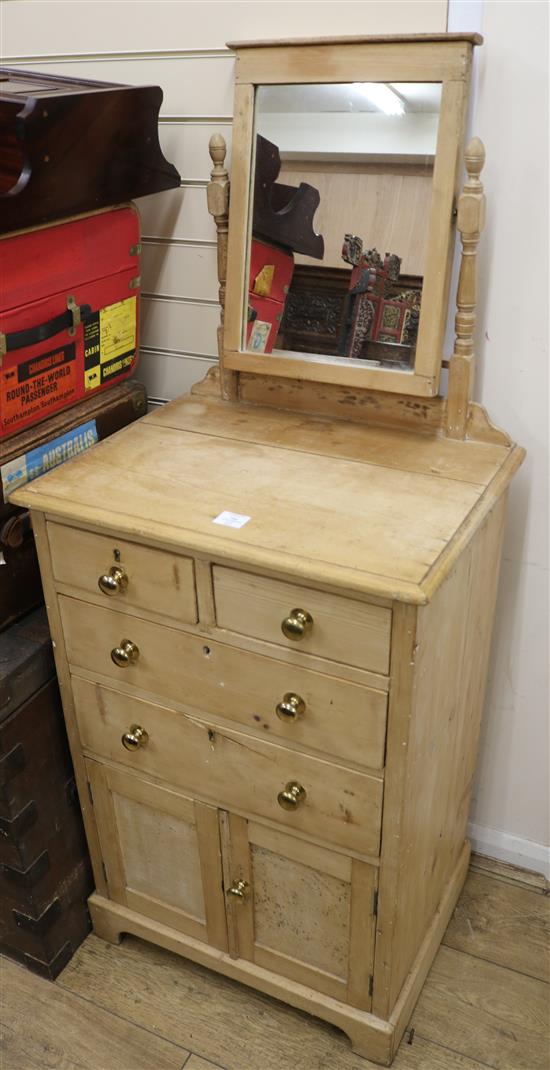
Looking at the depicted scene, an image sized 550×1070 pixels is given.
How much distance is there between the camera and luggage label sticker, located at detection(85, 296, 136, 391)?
1.63m

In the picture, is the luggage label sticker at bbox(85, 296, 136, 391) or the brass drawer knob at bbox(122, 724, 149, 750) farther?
the luggage label sticker at bbox(85, 296, 136, 391)

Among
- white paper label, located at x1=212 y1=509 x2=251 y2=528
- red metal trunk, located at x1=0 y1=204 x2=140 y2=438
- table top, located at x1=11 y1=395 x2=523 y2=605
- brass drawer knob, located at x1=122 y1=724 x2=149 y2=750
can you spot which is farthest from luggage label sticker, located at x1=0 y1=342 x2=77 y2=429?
brass drawer knob, located at x1=122 y1=724 x2=149 y2=750

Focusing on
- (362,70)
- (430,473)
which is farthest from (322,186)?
(430,473)

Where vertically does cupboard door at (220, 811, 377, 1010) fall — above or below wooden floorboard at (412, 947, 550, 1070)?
above

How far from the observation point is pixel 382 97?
140 cm

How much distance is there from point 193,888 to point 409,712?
683 millimetres

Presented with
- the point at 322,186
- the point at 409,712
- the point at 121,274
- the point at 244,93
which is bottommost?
the point at 409,712

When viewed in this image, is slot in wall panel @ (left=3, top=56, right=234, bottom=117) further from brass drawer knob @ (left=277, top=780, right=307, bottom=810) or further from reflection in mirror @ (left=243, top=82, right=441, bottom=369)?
brass drawer knob @ (left=277, top=780, right=307, bottom=810)

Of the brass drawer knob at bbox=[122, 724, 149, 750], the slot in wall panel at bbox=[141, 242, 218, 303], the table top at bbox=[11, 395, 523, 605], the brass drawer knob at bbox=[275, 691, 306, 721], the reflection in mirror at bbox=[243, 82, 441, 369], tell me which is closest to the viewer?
the table top at bbox=[11, 395, 523, 605]

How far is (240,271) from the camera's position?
5.24 ft

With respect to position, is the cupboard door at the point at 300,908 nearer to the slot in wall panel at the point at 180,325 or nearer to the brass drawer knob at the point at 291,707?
the brass drawer knob at the point at 291,707

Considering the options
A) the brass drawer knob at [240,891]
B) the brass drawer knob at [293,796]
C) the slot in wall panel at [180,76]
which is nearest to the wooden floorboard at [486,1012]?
the brass drawer knob at [240,891]

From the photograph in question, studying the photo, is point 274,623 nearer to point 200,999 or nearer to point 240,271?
point 240,271

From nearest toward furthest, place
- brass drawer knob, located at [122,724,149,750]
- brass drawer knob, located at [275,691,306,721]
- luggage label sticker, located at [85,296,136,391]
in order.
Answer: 1. brass drawer knob, located at [275,691,306,721]
2. brass drawer knob, located at [122,724,149,750]
3. luggage label sticker, located at [85,296,136,391]
